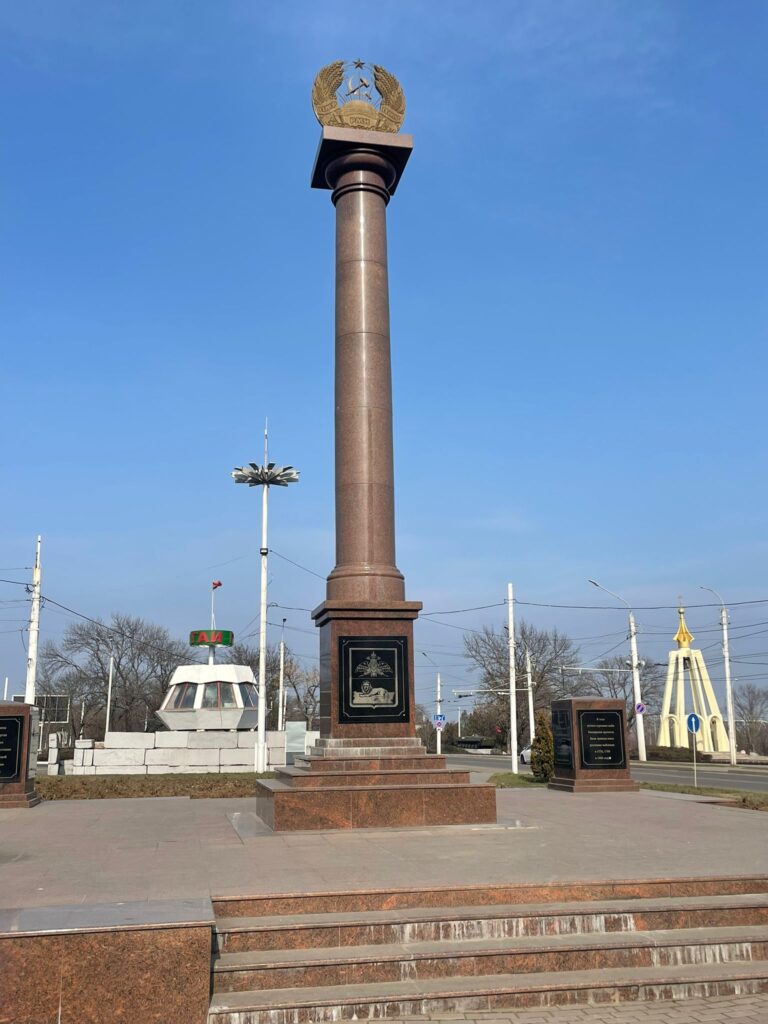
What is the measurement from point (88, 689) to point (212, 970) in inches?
2810

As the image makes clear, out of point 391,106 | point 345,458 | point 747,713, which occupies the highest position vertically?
point 391,106

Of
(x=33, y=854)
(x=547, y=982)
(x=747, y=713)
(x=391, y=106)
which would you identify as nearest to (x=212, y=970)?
(x=547, y=982)

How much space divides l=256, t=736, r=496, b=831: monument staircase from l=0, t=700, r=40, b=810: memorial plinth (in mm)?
6162

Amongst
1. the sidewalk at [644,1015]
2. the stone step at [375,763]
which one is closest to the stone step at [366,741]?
the stone step at [375,763]

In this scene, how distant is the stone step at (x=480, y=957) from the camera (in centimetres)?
589

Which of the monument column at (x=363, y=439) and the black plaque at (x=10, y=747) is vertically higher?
the monument column at (x=363, y=439)

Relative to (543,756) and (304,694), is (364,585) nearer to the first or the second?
(543,756)

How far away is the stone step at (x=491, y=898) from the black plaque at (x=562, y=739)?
1021 cm

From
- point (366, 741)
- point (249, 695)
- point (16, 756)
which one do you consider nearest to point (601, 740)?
point (366, 741)

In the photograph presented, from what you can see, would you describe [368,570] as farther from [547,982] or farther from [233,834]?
[547,982]

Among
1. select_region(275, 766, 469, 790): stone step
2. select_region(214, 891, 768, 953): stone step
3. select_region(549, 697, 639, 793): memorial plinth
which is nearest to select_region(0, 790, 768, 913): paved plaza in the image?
select_region(214, 891, 768, 953): stone step

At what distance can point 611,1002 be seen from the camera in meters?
5.94

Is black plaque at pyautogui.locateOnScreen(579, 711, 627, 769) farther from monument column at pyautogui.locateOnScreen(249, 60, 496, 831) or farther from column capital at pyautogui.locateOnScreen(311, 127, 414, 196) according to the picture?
column capital at pyautogui.locateOnScreen(311, 127, 414, 196)

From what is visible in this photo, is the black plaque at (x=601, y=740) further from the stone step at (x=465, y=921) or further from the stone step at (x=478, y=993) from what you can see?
the stone step at (x=478, y=993)
